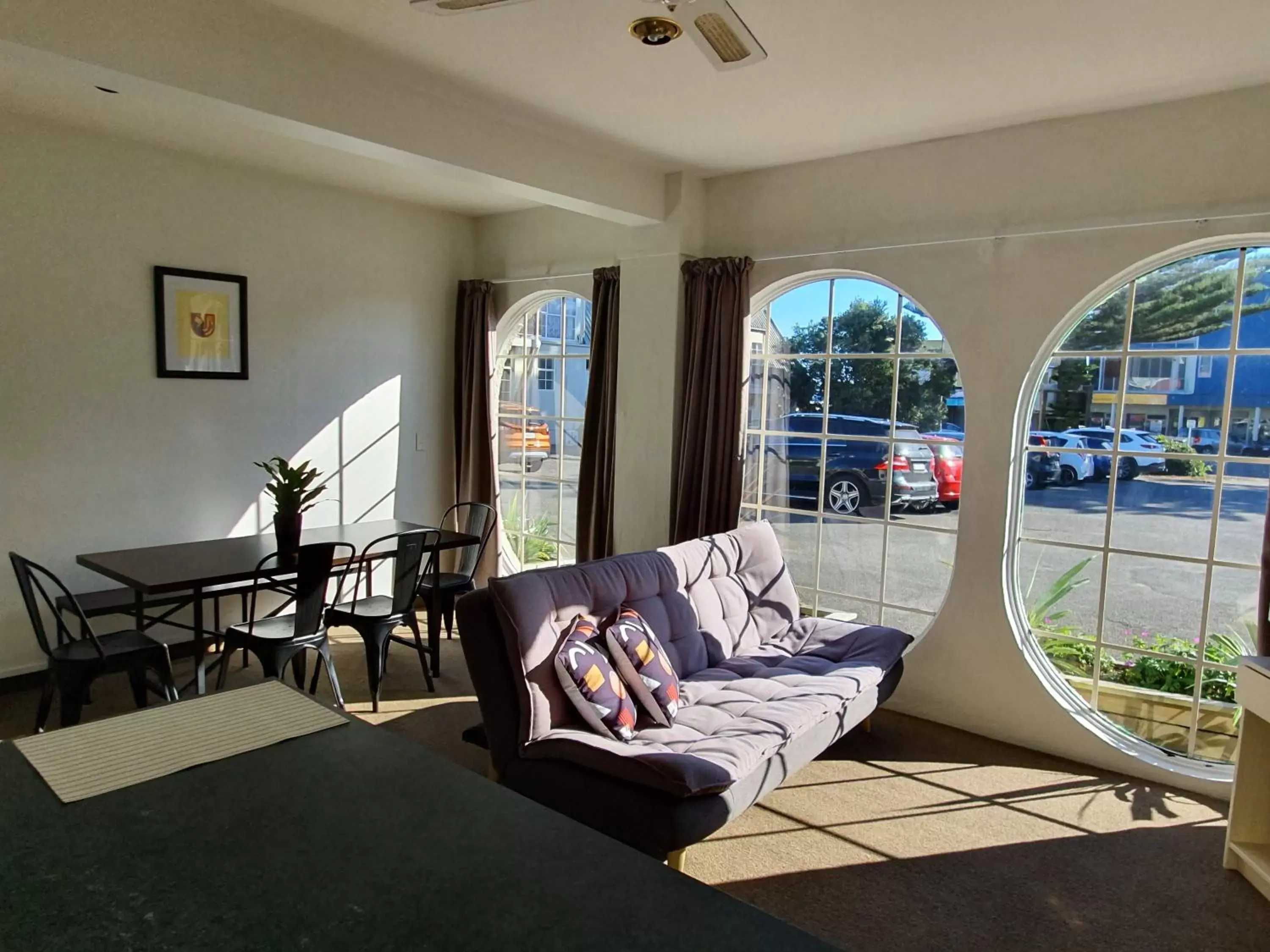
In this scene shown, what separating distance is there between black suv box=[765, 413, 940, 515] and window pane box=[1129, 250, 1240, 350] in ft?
3.60

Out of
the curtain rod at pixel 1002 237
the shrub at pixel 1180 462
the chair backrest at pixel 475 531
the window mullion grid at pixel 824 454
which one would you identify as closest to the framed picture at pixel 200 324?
the chair backrest at pixel 475 531

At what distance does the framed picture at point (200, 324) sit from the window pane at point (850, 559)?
3.44 metres

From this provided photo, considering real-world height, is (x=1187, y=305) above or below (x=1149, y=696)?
above

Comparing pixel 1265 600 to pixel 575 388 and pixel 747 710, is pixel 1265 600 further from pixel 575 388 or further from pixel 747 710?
pixel 575 388

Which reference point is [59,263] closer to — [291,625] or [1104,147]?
[291,625]

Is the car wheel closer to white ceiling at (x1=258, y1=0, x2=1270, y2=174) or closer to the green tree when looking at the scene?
the green tree

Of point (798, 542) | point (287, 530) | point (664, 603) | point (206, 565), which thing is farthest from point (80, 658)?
point (798, 542)

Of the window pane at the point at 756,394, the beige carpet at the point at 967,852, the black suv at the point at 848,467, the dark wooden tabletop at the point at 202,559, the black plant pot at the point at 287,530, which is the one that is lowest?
the beige carpet at the point at 967,852

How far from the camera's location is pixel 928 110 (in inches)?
132

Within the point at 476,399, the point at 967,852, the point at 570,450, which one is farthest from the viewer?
the point at 570,450

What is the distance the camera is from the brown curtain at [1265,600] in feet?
9.63

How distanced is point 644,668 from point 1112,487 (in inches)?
88.0

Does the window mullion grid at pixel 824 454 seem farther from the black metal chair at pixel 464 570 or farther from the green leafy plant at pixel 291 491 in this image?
the green leafy plant at pixel 291 491

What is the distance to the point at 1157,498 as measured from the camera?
376cm
